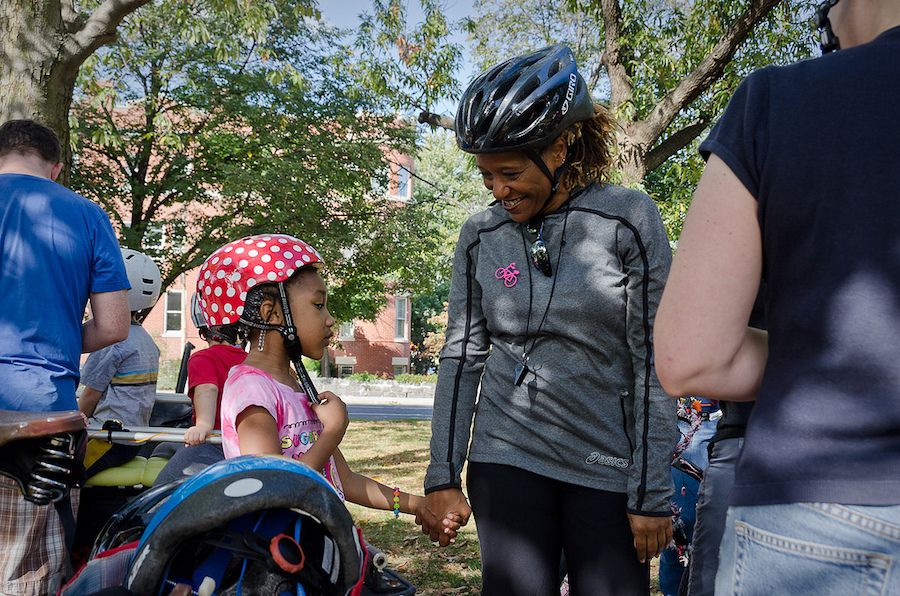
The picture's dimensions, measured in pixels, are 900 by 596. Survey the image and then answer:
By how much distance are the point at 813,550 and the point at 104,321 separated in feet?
10.1

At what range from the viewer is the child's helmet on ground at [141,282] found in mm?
5160

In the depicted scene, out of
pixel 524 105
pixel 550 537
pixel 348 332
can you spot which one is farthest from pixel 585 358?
pixel 348 332

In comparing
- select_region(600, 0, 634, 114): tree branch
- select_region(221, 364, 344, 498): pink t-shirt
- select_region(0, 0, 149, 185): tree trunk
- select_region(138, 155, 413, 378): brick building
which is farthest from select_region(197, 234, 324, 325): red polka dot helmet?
select_region(138, 155, 413, 378): brick building

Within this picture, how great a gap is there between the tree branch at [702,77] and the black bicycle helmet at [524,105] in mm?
7108

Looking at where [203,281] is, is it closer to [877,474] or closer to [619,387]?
[619,387]

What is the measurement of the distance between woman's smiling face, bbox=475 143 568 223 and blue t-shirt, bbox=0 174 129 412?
1868 mm

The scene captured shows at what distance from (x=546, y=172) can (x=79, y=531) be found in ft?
7.81

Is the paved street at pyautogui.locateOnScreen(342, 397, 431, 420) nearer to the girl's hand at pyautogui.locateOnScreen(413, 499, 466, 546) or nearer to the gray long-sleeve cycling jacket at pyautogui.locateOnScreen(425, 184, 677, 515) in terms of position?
the girl's hand at pyautogui.locateOnScreen(413, 499, 466, 546)

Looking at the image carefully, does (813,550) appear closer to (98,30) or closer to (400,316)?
(98,30)

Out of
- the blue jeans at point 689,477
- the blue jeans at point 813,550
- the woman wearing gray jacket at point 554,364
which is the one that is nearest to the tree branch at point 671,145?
the blue jeans at point 689,477

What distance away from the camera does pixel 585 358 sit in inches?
94.7

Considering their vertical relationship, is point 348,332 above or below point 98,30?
below

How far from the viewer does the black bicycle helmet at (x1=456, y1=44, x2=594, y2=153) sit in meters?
2.55

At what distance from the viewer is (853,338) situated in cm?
121
